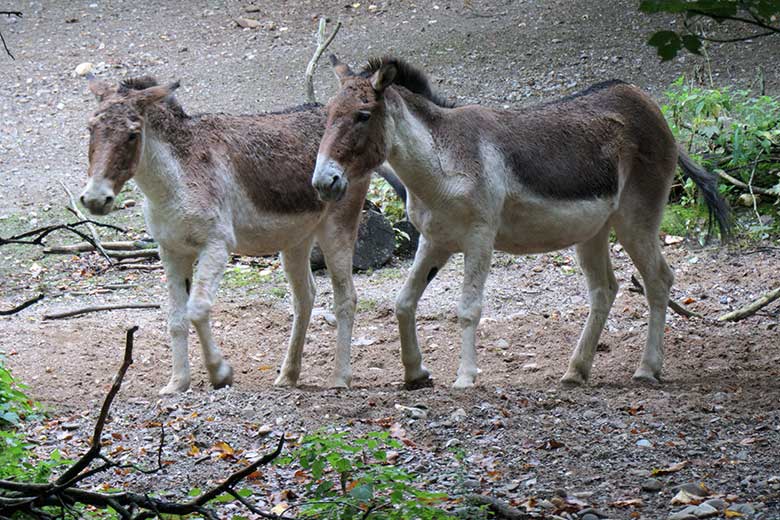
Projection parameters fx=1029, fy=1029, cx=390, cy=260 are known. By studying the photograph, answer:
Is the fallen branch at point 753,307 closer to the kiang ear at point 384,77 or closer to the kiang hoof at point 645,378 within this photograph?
the kiang hoof at point 645,378

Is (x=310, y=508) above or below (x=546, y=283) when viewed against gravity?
above

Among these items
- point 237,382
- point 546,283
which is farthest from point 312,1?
point 237,382

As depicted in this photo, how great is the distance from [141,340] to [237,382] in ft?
4.18

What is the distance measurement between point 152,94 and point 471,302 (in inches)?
102

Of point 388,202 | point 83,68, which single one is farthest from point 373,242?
point 83,68

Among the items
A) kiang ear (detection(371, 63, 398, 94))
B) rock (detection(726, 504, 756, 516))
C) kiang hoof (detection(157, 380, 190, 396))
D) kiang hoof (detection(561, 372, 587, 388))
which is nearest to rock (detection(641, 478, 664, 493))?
rock (detection(726, 504, 756, 516))

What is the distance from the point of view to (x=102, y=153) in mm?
6656

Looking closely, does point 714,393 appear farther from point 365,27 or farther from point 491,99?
point 365,27

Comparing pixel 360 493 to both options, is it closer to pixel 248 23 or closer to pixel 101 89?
pixel 101 89

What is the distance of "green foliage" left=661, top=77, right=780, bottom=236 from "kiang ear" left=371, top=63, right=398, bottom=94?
5207mm

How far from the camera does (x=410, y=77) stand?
7133mm

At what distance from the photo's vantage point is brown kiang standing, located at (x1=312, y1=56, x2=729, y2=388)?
672cm

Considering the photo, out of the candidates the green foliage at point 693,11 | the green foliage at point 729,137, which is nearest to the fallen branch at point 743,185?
the green foliage at point 729,137

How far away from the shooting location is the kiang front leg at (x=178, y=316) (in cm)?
712
